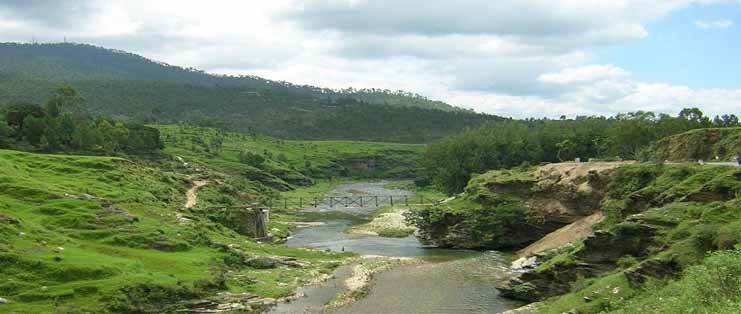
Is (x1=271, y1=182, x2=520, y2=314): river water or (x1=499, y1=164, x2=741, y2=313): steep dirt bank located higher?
(x1=499, y1=164, x2=741, y2=313): steep dirt bank

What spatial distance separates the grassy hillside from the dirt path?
5.12ft

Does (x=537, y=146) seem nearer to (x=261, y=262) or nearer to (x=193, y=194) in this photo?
(x=193, y=194)

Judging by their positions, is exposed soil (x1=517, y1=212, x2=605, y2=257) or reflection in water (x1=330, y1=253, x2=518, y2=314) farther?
exposed soil (x1=517, y1=212, x2=605, y2=257)

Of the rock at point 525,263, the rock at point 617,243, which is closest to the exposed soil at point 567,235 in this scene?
the rock at point 525,263

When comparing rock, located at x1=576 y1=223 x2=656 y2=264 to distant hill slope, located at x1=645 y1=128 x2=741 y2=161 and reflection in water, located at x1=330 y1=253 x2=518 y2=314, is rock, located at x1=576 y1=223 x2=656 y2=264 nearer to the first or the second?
reflection in water, located at x1=330 y1=253 x2=518 y2=314

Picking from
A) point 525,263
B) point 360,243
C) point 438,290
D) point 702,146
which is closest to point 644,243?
point 438,290

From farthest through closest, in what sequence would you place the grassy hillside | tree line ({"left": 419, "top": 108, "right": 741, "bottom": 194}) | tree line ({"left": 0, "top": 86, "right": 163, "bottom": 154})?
tree line ({"left": 419, "top": 108, "right": 741, "bottom": 194}) → tree line ({"left": 0, "top": 86, "right": 163, "bottom": 154}) → the grassy hillside

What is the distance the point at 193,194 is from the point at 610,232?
236 feet

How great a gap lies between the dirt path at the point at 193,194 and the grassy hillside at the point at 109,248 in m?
1.56

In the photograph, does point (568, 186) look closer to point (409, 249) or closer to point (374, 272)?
point (409, 249)

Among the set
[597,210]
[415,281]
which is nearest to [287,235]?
[415,281]

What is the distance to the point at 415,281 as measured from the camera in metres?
59.8

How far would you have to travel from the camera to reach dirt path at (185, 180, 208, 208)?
92500 mm

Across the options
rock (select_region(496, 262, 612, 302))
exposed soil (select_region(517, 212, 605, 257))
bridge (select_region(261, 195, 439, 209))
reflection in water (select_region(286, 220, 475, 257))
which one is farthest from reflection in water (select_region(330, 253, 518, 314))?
bridge (select_region(261, 195, 439, 209))
